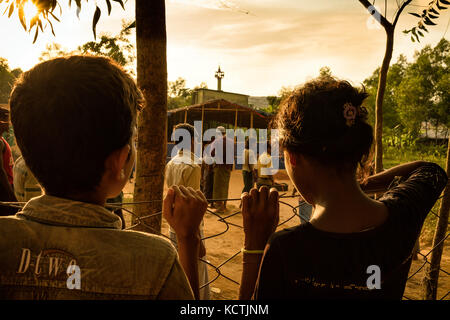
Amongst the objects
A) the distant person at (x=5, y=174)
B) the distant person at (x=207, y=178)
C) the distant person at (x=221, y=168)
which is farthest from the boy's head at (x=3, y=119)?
the distant person at (x=207, y=178)

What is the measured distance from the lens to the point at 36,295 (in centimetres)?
80

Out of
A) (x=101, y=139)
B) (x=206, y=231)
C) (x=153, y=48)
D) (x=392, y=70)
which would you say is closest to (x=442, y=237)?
(x=153, y=48)

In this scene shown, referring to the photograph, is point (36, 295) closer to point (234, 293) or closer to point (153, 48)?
point (153, 48)

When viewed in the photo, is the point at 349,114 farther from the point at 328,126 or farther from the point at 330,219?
the point at 330,219

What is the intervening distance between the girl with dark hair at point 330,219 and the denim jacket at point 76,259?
0.32 m

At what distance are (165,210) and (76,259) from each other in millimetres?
399

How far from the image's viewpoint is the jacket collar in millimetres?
829

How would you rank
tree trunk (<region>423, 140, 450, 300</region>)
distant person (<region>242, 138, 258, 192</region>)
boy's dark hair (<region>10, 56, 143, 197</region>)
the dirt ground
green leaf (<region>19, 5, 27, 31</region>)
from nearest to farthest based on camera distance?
boy's dark hair (<region>10, 56, 143, 197</region>) < green leaf (<region>19, 5, 27, 31</region>) < tree trunk (<region>423, 140, 450, 300</region>) < the dirt ground < distant person (<region>242, 138, 258, 192</region>)

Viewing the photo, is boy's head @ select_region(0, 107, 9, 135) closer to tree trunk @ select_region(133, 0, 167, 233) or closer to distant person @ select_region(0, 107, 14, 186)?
distant person @ select_region(0, 107, 14, 186)

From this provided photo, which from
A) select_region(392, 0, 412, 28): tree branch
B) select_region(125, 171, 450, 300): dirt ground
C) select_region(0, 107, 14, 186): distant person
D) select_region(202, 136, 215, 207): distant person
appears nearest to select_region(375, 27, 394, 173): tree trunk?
select_region(392, 0, 412, 28): tree branch

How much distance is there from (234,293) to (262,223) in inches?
133

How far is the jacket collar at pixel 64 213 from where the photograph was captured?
0.83 m

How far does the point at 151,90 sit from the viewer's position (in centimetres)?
217

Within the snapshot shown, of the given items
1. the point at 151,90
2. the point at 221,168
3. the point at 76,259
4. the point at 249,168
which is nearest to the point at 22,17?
the point at 151,90
